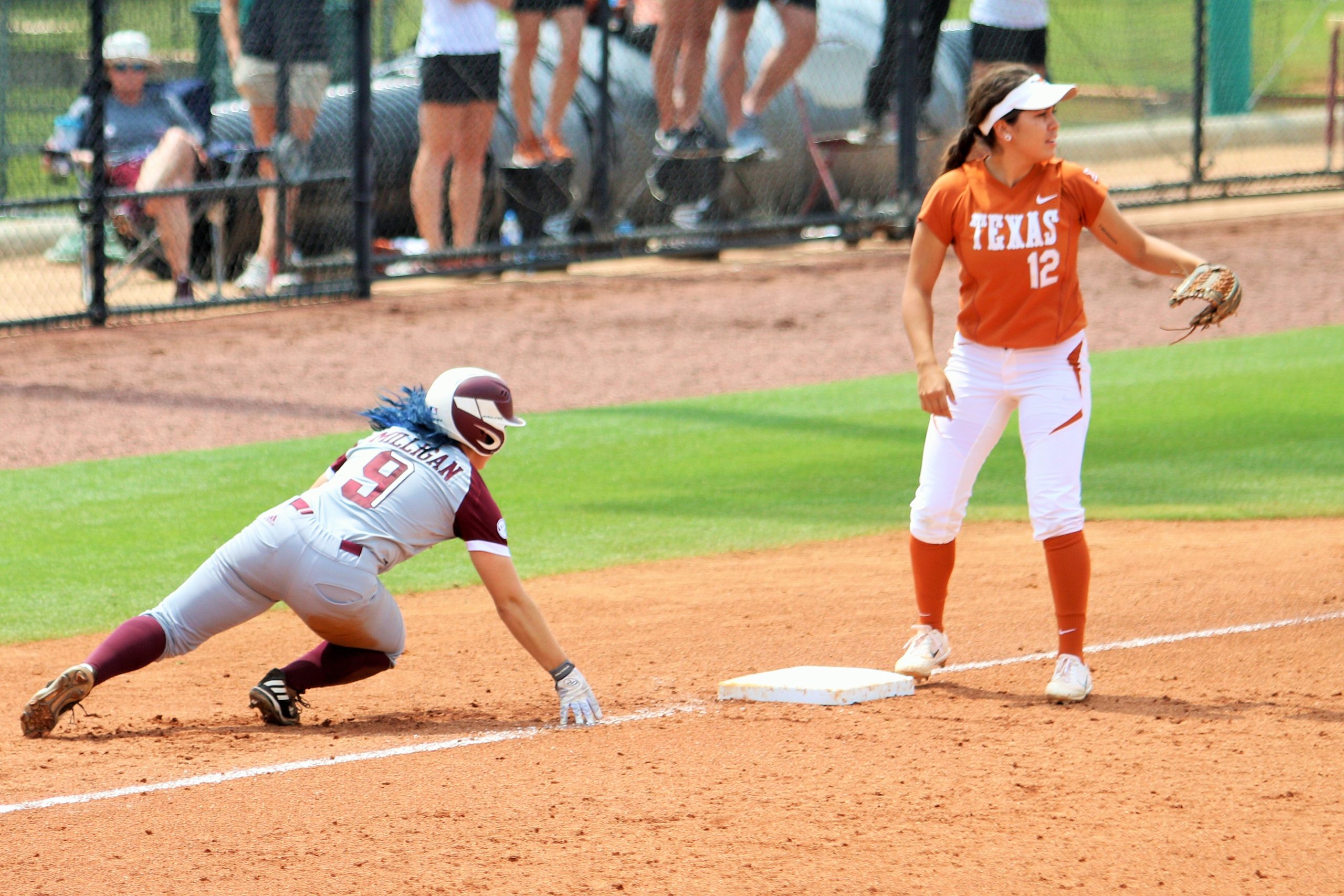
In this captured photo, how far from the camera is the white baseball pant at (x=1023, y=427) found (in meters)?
5.09

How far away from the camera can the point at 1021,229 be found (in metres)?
5.05

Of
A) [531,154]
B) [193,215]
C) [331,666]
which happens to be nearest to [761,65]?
[531,154]

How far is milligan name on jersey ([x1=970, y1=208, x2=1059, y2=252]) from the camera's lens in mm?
5055

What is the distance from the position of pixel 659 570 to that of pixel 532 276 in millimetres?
8106

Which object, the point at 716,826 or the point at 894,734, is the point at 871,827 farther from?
the point at 894,734

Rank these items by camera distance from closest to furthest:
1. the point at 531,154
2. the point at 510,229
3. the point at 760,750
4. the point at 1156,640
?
the point at 760,750
the point at 1156,640
the point at 531,154
the point at 510,229

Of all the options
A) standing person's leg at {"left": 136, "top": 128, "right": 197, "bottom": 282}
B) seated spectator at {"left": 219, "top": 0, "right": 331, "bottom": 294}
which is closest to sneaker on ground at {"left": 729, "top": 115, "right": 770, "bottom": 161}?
seated spectator at {"left": 219, "top": 0, "right": 331, "bottom": 294}

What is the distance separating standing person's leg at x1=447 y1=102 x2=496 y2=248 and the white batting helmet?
8.45m

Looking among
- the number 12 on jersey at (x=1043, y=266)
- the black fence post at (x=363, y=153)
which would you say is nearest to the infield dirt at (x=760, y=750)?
the number 12 on jersey at (x=1043, y=266)

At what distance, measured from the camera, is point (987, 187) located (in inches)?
202

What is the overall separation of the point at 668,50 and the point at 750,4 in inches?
33.2

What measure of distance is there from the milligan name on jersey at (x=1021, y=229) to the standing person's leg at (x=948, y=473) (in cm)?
32

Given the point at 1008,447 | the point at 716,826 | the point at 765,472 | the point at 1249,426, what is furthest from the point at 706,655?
the point at 1249,426

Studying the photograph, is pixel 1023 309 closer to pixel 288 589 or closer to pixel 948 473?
pixel 948 473
